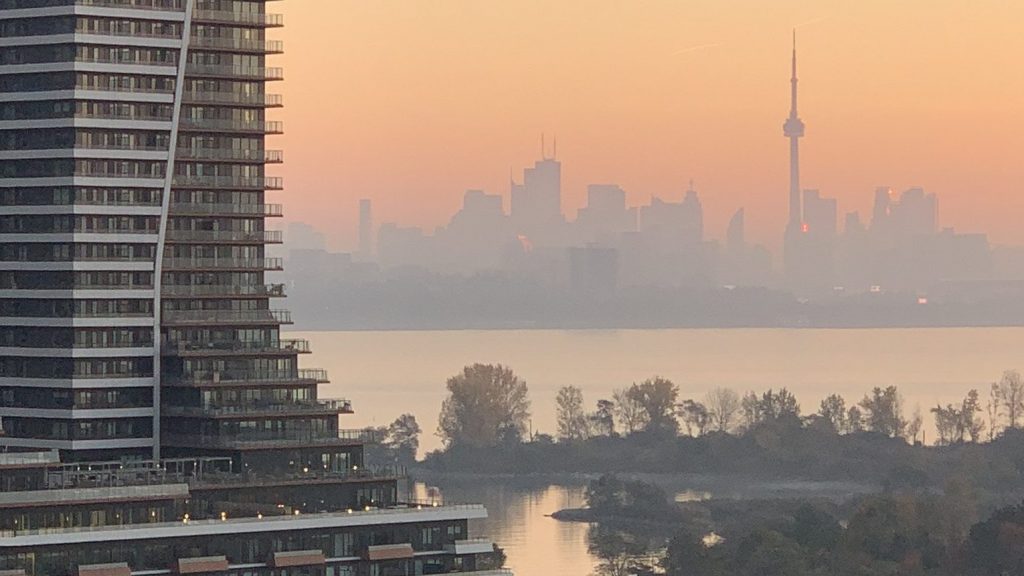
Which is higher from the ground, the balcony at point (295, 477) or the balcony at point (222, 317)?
the balcony at point (222, 317)

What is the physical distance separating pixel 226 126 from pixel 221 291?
587 cm

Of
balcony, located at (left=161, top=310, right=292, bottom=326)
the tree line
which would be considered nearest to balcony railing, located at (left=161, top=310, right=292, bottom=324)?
balcony, located at (left=161, top=310, right=292, bottom=326)

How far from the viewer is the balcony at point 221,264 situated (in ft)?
344

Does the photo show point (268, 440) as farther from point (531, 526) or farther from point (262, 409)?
point (531, 526)

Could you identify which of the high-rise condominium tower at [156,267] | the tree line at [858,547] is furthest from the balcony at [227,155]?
the tree line at [858,547]

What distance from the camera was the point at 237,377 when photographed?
104 metres

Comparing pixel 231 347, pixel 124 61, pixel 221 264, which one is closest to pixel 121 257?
pixel 221 264

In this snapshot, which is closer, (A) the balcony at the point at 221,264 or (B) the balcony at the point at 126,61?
(B) the balcony at the point at 126,61

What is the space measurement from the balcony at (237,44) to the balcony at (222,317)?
9323 mm

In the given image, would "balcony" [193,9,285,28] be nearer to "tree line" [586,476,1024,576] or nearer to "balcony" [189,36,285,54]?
"balcony" [189,36,285,54]

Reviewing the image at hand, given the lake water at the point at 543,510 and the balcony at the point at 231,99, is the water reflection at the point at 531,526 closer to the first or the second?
the lake water at the point at 543,510

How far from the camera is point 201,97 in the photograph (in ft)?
346

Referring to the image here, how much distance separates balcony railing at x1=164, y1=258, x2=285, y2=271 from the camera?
104938 millimetres

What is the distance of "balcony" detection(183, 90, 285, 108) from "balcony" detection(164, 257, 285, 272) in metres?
5.52
